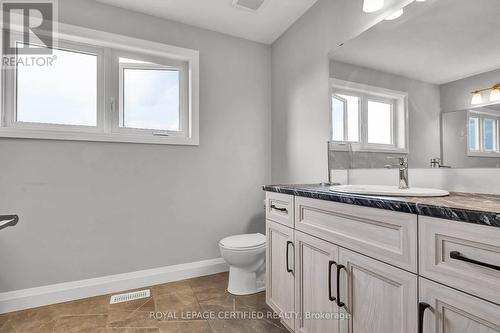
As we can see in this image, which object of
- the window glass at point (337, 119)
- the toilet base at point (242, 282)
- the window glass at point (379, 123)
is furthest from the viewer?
the toilet base at point (242, 282)

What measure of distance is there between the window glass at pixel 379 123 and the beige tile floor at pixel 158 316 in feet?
4.34

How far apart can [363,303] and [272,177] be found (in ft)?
6.08

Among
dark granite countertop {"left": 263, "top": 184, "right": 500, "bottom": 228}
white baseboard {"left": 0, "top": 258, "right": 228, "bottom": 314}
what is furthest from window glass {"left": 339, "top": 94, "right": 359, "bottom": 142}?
white baseboard {"left": 0, "top": 258, "right": 228, "bottom": 314}

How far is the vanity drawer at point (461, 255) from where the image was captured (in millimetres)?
634

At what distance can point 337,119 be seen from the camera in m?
1.89

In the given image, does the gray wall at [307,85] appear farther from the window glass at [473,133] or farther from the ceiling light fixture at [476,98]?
the window glass at [473,133]

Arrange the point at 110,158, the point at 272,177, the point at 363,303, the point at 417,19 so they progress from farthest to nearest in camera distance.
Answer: the point at 272,177 → the point at 110,158 → the point at 417,19 → the point at 363,303

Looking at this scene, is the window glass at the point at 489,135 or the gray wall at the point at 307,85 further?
the gray wall at the point at 307,85

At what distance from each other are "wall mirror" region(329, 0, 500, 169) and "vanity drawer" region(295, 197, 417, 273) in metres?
0.63

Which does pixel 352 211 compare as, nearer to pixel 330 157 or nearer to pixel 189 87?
pixel 330 157

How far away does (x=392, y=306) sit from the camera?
34.8 inches

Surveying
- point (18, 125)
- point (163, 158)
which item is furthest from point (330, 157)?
point (18, 125)

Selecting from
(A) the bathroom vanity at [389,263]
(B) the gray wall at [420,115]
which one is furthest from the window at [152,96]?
(B) the gray wall at [420,115]

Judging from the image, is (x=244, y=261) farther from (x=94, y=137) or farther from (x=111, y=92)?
(x=111, y=92)
